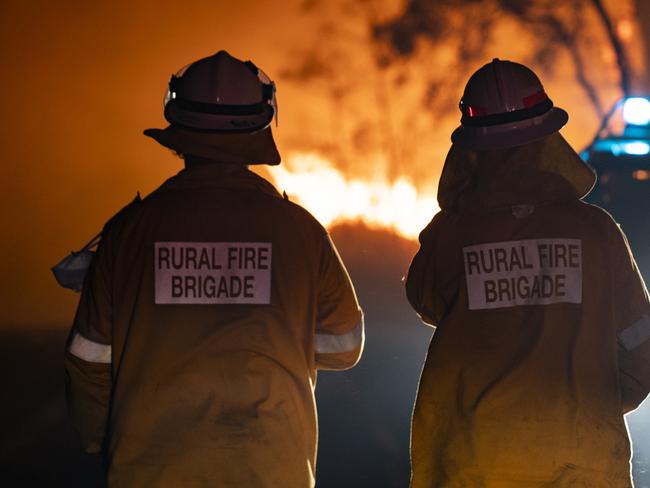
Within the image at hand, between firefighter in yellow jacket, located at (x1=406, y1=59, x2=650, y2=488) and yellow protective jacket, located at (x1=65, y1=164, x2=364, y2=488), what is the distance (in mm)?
392

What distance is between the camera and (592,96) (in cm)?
1758

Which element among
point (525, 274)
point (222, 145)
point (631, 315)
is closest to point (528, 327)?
point (525, 274)

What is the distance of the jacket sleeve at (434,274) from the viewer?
3.91 m

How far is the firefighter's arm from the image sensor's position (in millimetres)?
3969

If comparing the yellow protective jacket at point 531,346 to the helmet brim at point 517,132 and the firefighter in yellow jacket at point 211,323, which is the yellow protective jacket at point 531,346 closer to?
the helmet brim at point 517,132

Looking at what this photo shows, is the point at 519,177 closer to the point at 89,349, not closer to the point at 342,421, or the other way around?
the point at 89,349

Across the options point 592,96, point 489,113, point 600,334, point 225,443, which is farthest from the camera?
point 592,96

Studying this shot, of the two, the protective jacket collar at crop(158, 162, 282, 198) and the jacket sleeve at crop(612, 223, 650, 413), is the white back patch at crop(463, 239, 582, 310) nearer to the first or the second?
the jacket sleeve at crop(612, 223, 650, 413)

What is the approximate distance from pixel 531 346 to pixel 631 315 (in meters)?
0.37

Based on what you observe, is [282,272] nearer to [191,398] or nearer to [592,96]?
[191,398]

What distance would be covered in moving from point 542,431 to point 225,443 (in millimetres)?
999

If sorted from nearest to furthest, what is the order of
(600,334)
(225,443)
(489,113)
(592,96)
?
(225,443), (600,334), (489,113), (592,96)

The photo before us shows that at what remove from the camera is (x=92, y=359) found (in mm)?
3662

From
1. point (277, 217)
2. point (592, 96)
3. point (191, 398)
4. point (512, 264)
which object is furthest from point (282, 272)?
point (592, 96)
